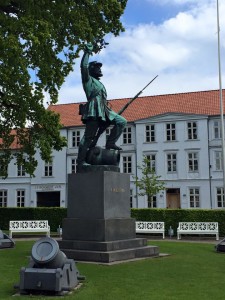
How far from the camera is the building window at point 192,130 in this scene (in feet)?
137

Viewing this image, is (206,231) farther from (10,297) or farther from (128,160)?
(128,160)

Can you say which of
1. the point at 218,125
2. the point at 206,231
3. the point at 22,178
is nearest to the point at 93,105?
the point at 206,231

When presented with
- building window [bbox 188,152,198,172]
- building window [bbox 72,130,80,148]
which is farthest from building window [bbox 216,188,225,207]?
building window [bbox 72,130,80,148]

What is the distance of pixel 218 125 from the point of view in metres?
40.6

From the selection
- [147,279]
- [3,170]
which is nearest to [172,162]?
[3,170]

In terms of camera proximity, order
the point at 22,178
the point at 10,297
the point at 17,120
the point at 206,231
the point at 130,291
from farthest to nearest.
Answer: the point at 22,178
the point at 206,231
the point at 17,120
the point at 130,291
the point at 10,297

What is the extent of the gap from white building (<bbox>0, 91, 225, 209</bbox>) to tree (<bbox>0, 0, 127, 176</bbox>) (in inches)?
923

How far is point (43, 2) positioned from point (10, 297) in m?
12.3

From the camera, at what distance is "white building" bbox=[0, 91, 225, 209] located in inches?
1608

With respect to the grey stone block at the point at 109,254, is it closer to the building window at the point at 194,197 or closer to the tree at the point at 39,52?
the tree at the point at 39,52

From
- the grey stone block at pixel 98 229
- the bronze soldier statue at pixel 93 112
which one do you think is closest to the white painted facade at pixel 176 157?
the bronze soldier statue at pixel 93 112

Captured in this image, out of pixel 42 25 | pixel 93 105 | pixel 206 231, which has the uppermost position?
pixel 42 25

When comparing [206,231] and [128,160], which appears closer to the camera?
[206,231]

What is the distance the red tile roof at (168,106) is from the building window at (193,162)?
4.16 meters
